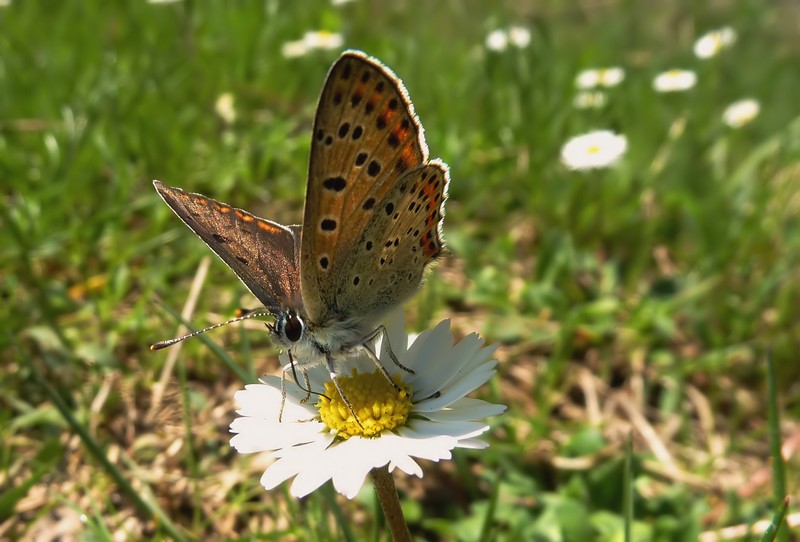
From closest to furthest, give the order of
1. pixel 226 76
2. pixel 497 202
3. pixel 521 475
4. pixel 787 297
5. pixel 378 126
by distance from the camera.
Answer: pixel 378 126
pixel 521 475
pixel 787 297
pixel 497 202
pixel 226 76

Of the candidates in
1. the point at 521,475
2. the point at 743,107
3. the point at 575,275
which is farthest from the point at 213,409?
the point at 743,107

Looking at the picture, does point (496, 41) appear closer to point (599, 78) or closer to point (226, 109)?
point (599, 78)

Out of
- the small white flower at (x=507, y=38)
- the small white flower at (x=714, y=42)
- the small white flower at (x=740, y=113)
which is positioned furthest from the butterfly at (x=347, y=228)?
the small white flower at (x=714, y=42)

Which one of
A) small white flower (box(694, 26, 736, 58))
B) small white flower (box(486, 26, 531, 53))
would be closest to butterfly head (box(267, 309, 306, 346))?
small white flower (box(486, 26, 531, 53))

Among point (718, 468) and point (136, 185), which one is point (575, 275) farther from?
point (136, 185)

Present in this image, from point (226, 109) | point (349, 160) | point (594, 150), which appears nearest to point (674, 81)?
point (594, 150)

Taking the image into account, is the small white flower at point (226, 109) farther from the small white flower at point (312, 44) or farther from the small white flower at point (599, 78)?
the small white flower at point (599, 78)

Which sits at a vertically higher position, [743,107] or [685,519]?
[743,107]
